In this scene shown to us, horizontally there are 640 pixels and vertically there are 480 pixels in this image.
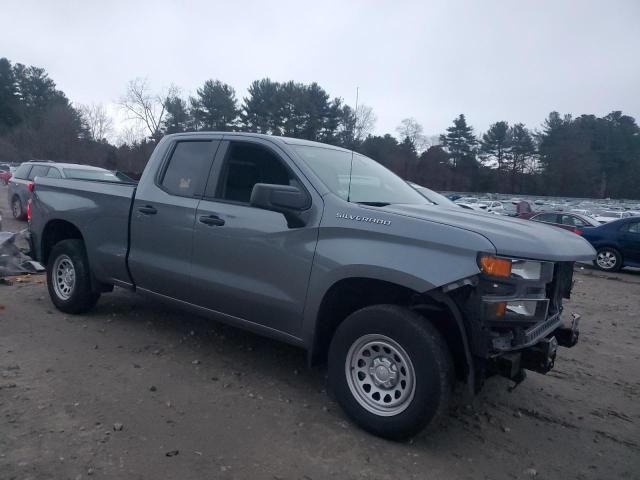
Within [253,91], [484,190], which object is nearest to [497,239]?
[253,91]

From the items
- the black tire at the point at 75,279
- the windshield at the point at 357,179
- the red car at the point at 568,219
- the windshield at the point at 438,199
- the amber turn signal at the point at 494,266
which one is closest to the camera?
the amber turn signal at the point at 494,266

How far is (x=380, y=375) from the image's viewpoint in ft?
11.5

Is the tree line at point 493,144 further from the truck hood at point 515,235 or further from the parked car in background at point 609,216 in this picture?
the truck hood at point 515,235

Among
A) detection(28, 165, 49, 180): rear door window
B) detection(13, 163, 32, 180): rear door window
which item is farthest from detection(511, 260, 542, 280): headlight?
detection(13, 163, 32, 180): rear door window

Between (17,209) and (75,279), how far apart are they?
1067cm

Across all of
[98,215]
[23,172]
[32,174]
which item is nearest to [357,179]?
[98,215]

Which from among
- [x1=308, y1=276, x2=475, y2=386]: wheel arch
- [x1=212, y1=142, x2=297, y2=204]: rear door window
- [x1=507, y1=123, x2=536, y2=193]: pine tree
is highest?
[x1=507, y1=123, x2=536, y2=193]: pine tree

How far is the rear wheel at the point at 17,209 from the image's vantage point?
14.4 m

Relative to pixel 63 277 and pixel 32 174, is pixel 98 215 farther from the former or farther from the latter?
pixel 32 174

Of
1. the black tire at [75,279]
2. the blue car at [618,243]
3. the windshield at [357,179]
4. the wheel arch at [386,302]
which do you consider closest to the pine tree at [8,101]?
the blue car at [618,243]

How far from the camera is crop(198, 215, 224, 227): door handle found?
432 centimetres

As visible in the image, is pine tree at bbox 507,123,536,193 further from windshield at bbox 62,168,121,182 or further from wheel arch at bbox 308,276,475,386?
wheel arch at bbox 308,276,475,386

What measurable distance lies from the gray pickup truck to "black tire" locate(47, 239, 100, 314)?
42cm

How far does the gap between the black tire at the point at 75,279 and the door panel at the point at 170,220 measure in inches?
33.7
